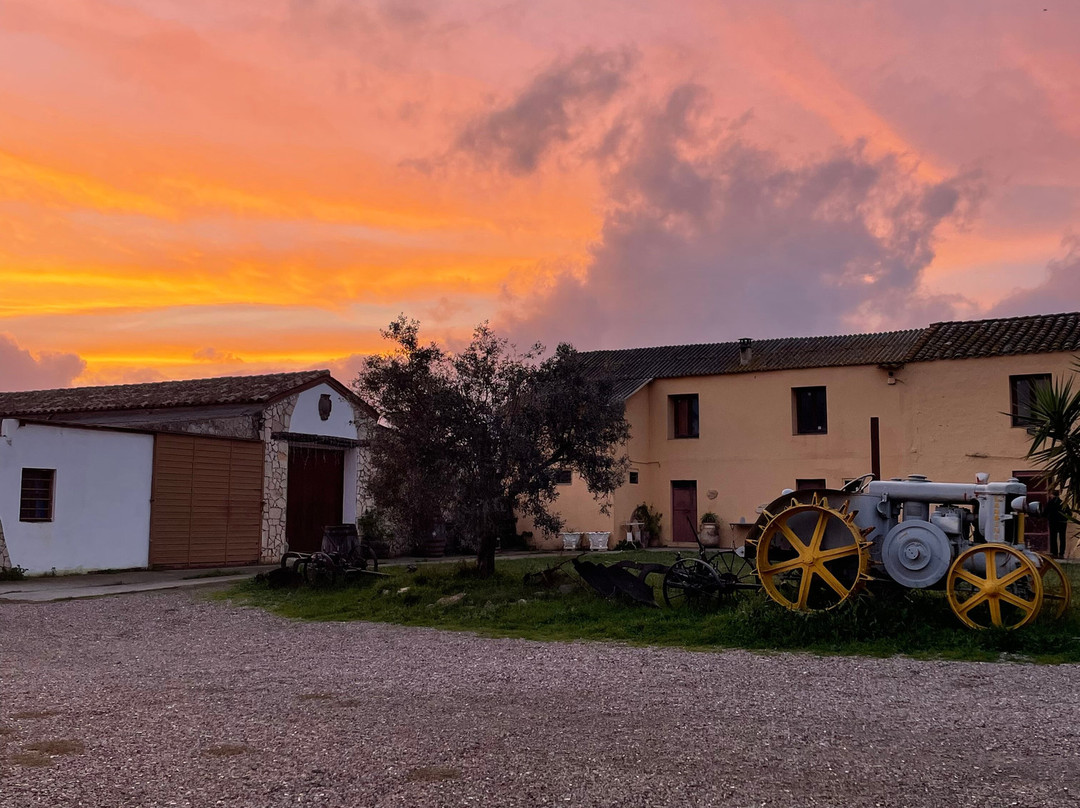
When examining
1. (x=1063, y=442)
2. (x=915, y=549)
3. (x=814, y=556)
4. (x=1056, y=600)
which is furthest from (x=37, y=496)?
(x=1063, y=442)

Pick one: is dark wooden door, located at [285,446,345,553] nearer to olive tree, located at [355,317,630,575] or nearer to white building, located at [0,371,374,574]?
white building, located at [0,371,374,574]

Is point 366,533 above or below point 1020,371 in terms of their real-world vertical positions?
below

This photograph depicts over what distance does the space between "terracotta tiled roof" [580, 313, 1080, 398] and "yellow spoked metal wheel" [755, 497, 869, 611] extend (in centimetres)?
1166

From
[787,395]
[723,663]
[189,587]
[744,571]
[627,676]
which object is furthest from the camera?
[787,395]

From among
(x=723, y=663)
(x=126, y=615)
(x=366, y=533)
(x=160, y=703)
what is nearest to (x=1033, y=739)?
(x=723, y=663)

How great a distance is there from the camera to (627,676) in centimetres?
772

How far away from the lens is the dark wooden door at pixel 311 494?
21781mm

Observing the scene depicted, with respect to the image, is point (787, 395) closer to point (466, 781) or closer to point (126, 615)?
point (126, 615)

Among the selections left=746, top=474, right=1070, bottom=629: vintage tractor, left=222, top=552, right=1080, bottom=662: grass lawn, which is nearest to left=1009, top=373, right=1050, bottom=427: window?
left=222, top=552, right=1080, bottom=662: grass lawn

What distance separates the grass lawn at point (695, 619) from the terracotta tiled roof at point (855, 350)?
9815 millimetres

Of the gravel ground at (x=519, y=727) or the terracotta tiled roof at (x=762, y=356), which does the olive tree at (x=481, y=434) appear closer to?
the gravel ground at (x=519, y=727)

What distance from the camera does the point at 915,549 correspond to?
31.0ft

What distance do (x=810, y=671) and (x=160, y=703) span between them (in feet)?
16.3

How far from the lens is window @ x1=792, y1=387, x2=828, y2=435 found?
2659 centimetres
